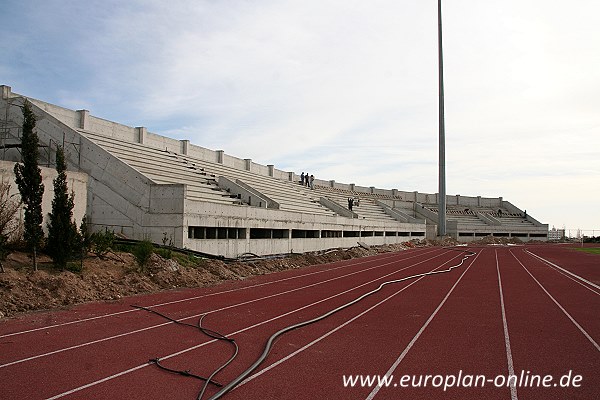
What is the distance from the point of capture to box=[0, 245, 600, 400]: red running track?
239 inches

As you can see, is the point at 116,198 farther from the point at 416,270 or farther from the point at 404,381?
the point at 404,381

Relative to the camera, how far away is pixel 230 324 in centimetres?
992

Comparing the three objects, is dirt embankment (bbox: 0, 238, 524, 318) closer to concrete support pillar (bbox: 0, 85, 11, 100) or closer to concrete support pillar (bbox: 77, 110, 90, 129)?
concrete support pillar (bbox: 77, 110, 90, 129)

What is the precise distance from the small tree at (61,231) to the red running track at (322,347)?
8.57 feet

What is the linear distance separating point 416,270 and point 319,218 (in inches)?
383

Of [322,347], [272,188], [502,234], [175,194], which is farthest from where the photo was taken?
[502,234]

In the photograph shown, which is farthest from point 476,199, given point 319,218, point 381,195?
point 319,218

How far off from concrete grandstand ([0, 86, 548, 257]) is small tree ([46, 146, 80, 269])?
4.70 m

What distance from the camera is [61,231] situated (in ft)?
45.4

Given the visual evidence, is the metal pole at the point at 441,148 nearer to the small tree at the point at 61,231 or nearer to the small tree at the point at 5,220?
the small tree at the point at 61,231

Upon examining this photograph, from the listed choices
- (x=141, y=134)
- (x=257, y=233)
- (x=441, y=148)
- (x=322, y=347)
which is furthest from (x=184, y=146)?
(x=441, y=148)

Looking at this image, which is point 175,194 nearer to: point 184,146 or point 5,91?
point 5,91

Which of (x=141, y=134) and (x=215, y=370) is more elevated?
(x=141, y=134)

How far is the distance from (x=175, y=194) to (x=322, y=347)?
12825 millimetres
